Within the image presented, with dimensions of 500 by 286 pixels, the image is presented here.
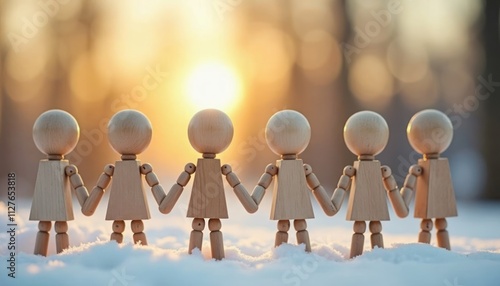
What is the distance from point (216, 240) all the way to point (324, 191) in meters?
0.19

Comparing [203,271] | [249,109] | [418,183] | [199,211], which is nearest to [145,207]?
[199,211]

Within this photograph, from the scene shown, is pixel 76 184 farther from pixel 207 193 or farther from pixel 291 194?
pixel 291 194

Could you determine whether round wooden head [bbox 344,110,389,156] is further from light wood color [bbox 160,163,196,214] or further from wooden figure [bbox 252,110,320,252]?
light wood color [bbox 160,163,196,214]

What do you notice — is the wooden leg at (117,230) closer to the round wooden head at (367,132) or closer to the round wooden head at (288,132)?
the round wooden head at (288,132)

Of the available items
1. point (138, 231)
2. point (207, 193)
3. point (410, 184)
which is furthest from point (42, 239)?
point (410, 184)

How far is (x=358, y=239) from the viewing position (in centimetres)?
97

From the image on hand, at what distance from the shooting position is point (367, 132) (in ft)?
3.13

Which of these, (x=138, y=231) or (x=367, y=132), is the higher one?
(x=367, y=132)

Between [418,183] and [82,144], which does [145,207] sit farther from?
[82,144]

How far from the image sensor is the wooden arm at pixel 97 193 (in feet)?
3.13

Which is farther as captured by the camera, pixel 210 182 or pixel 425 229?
pixel 425 229

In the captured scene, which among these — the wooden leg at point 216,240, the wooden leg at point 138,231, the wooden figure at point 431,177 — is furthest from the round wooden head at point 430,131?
the wooden leg at point 138,231

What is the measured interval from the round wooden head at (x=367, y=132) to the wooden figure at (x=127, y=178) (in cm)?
32

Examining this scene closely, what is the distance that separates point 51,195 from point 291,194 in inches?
15.0
